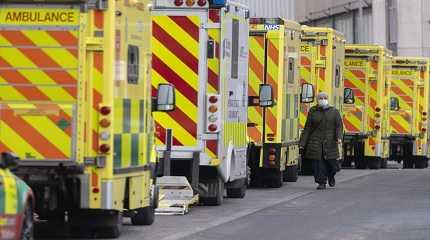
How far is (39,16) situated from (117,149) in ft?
5.31

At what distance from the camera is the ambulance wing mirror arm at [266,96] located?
63.9 feet

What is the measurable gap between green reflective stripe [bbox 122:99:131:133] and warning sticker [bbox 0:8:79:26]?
112 cm

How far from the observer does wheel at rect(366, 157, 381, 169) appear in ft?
97.5

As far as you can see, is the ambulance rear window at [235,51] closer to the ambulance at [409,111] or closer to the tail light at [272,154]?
the tail light at [272,154]

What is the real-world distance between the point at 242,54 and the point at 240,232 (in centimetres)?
506

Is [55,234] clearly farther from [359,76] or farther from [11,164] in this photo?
[359,76]

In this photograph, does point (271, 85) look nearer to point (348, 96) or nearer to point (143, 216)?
point (143, 216)

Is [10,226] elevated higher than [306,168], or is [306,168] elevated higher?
[10,226]

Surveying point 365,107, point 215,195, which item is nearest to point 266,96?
point 215,195

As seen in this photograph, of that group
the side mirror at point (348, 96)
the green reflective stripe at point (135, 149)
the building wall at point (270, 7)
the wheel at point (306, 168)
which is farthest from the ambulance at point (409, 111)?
the green reflective stripe at point (135, 149)

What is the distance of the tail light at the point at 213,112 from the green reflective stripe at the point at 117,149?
4.48 metres

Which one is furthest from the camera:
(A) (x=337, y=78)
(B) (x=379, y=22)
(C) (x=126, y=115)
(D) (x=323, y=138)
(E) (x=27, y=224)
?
(B) (x=379, y=22)

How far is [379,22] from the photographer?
5038cm

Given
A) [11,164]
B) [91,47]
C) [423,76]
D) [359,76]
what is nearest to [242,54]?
[91,47]
